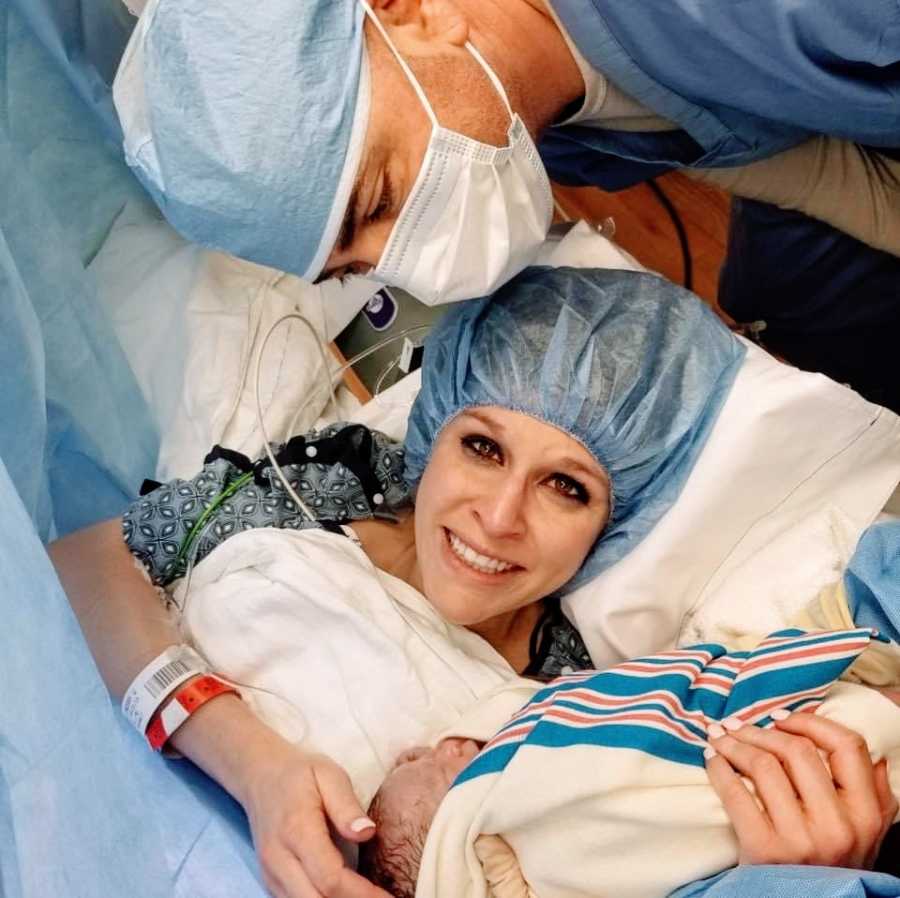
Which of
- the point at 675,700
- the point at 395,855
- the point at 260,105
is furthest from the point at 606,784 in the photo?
the point at 260,105

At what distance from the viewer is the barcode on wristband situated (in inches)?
45.7

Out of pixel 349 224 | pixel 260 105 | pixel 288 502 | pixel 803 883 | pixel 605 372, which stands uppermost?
pixel 260 105

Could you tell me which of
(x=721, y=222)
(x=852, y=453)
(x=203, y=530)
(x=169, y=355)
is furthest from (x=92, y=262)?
(x=721, y=222)

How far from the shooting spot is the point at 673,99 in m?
1.21

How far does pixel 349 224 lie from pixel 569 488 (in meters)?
0.40

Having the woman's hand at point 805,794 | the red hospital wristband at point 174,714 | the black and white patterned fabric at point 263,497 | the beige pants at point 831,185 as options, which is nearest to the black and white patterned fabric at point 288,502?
the black and white patterned fabric at point 263,497

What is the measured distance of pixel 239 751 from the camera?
1131mm

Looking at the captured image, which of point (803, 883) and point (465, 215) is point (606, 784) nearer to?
point (803, 883)

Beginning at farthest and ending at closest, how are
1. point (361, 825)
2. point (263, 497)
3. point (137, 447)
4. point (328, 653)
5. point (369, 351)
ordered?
point (369, 351)
point (137, 447)
point (263, 497)
point (328, 653)
point (361, 825)

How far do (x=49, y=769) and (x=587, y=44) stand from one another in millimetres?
915

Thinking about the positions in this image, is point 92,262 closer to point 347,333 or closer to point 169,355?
point 169,355

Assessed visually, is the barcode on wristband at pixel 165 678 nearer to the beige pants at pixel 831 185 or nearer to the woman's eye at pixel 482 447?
the woman's eye at pixel 482 447

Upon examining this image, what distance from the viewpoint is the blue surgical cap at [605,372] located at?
1200mm

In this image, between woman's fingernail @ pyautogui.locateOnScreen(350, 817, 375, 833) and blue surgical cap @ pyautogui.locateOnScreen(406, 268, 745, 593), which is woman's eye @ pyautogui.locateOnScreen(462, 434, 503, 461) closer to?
blue surgical cap @ pyautogui.locateOnScreen(406, 268, 745, 593)
